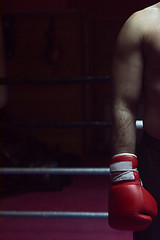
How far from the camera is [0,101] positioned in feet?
13.4

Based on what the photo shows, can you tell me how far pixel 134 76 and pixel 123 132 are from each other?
0.18 metres

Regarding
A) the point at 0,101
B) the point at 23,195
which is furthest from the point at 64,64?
the point at 23,195

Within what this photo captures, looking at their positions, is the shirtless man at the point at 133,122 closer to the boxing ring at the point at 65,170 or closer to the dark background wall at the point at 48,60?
the boxing ring at the point at 65,170

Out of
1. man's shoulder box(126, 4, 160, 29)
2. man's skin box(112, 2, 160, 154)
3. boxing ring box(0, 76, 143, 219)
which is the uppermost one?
man's shoulder box(126, 4, 160, 29)

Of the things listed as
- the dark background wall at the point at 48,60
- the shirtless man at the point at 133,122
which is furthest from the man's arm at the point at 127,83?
the dark background wall at the point at 48,60

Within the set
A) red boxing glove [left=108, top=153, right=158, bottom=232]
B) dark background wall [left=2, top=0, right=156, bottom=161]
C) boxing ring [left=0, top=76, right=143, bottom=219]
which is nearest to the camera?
red boxing glove [left=108, top=153, right=158, bottom=232]

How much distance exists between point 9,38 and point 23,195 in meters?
2.28

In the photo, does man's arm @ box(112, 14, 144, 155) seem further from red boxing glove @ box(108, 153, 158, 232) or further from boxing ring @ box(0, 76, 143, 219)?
boxing ring @ box(0, 76, 143, 219)

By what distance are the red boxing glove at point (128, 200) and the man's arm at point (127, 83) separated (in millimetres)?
52

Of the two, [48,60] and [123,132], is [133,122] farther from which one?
[48,60]

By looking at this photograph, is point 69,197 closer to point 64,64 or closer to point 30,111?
point 30,111

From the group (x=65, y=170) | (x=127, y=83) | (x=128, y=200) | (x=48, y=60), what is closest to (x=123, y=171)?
(x=128, y=200)

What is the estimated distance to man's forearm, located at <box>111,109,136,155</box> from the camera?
3.21ft

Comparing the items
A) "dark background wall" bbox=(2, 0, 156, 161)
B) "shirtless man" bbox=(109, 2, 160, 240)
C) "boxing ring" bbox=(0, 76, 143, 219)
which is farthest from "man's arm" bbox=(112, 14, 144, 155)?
"dark background wall" bbox=(2, 0, 156, 161)
